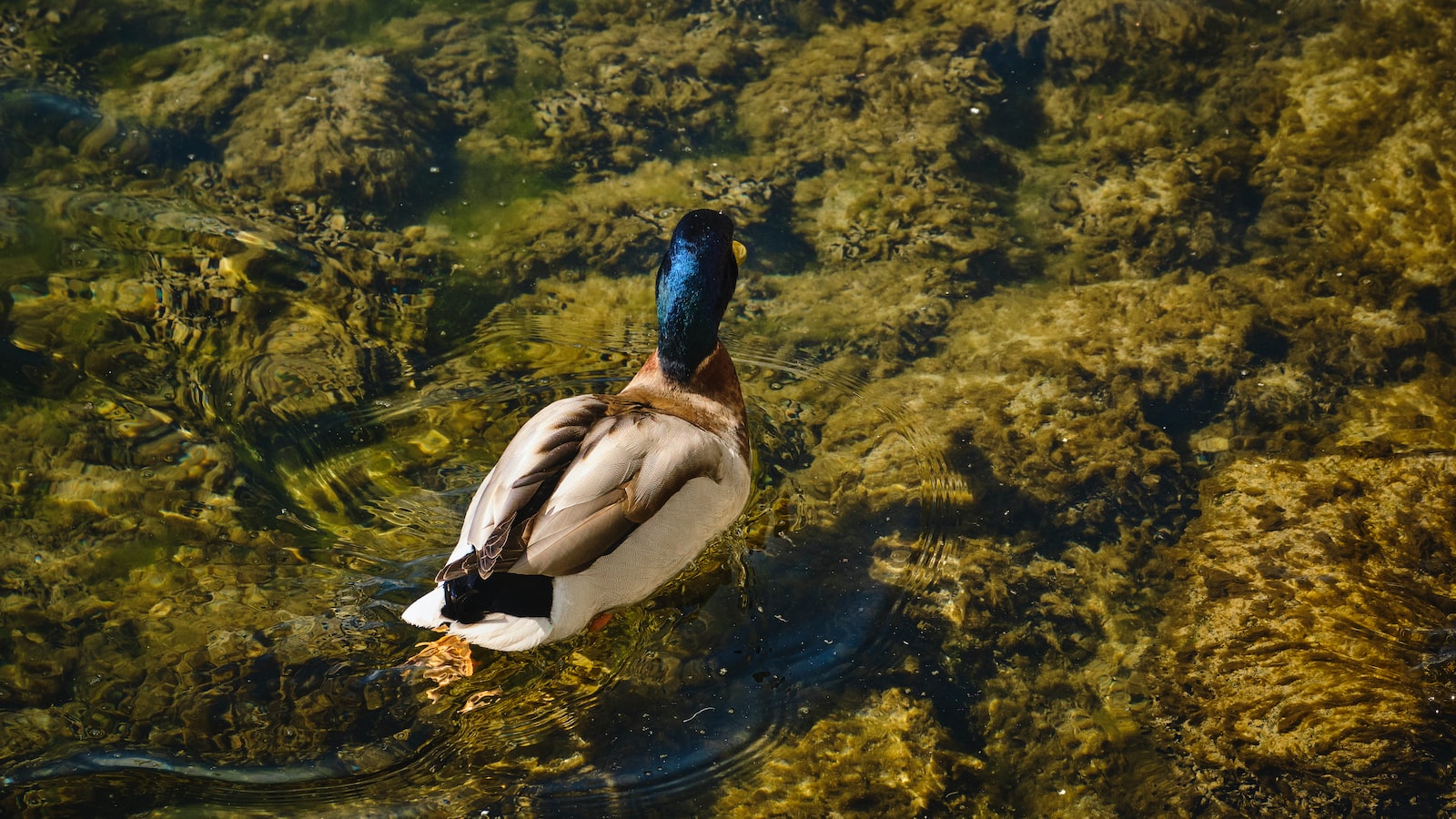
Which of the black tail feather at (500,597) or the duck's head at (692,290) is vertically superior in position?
the duck's head at (692,290)

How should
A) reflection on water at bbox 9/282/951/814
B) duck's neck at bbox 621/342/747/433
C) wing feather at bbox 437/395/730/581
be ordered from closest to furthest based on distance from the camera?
reflection on water at bbox 9/282/951/814
wing feather at bbox 437/395/730/581
duck's neck at bbox 621/342/747/433

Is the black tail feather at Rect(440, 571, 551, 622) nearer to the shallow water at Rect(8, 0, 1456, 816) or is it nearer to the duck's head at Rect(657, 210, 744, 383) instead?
the shallow water at Rect(8, 0, 1456, 816)

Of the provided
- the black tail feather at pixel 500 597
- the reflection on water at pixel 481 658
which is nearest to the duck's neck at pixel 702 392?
the reflection on water at pixel 481 658

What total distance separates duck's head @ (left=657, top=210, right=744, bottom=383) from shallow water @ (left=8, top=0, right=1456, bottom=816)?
0.49m

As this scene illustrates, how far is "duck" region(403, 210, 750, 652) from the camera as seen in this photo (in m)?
3.13

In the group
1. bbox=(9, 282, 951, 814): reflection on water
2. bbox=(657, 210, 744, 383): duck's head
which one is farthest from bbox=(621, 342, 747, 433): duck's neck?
bbox=(9, 282, 951, 814): reflection on water

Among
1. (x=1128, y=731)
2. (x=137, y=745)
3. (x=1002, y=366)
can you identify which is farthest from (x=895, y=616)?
(x=137, y=745)

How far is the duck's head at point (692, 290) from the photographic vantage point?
4.00 m

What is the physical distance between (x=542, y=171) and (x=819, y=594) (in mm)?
2932

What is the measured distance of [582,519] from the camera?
316 cm

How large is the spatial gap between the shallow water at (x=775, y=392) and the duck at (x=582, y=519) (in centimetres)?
21

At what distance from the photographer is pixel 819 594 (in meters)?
3.62

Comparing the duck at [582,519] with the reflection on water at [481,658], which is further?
the duck at [582,519]

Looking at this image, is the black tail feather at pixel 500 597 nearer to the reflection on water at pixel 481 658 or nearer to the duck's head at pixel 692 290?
the reflection on water at pixel 481 658
